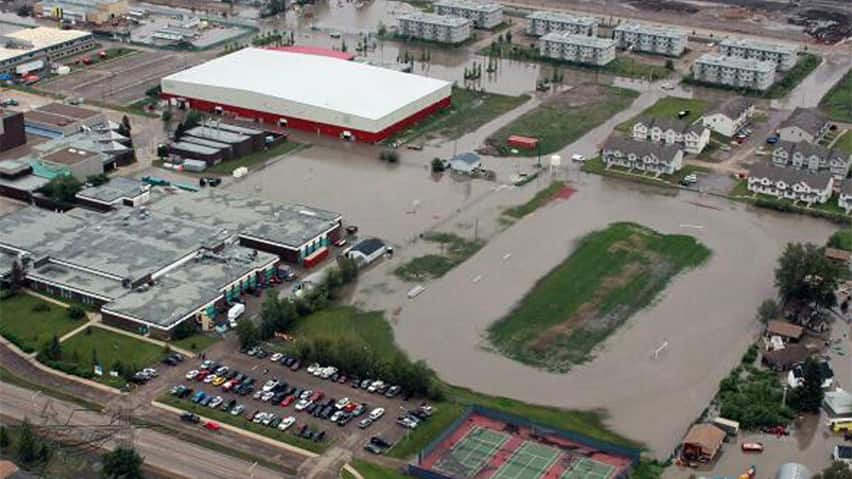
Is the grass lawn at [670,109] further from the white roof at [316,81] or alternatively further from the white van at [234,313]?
the white van at [234,313]

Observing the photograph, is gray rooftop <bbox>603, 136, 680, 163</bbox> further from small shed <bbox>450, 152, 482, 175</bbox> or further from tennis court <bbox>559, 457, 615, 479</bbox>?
tennis court <bbox>559, 457, 615, 479</bbox>

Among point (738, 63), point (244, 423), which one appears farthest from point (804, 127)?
point (244, 423)

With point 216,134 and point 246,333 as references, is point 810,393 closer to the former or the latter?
point 246,333

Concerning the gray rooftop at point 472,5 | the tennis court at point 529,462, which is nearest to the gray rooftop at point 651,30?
the gray rooftop at point 472,5

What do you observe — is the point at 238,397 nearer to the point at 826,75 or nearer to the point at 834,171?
the point at 834,171

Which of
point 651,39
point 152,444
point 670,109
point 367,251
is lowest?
point 152,444
